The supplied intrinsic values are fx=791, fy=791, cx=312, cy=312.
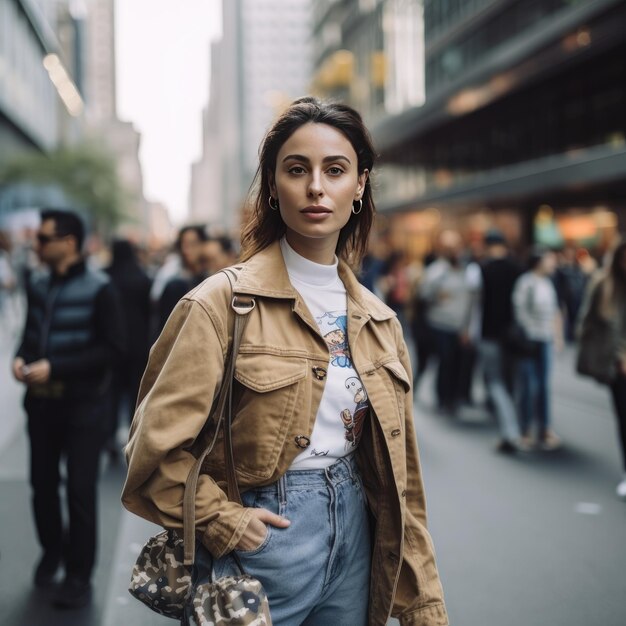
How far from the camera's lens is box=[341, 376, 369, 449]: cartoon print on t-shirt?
217 cm

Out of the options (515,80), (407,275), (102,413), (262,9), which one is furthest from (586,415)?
(262,9)

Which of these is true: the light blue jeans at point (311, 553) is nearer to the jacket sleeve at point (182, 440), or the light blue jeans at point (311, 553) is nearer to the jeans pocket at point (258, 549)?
the jeans pocket at point (258, 549)

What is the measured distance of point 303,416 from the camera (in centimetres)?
205

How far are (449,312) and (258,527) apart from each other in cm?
825

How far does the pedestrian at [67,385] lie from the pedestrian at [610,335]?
388cm

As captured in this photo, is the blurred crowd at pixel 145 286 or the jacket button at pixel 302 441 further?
the blurred crowd at pixel 145 286

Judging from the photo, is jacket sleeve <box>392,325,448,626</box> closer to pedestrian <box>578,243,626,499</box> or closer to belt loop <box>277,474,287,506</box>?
belt loop <box>277,474,287,506</box>

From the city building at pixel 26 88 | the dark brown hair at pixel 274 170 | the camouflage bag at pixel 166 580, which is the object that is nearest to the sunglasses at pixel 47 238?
the dark brown hair at pixel 274 170

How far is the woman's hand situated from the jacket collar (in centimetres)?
57

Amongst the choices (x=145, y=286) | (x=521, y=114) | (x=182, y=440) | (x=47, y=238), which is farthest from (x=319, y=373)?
(x=521, y=114)

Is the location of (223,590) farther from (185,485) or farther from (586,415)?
(586,415)

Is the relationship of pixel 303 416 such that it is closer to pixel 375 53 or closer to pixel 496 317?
pixel 496 317

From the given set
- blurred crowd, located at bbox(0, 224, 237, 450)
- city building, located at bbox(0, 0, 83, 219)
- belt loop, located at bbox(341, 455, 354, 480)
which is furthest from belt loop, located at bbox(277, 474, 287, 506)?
city building, located at bbox(0, 0, 83, 219)

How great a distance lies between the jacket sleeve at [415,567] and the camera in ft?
7.55
